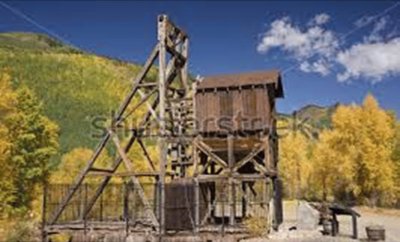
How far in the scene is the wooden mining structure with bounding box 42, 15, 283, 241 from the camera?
87.4 feet

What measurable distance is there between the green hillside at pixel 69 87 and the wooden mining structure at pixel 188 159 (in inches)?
2951

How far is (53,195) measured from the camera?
31.7m

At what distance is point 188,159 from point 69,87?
118649 mm

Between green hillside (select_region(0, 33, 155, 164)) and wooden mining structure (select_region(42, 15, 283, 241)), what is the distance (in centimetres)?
7494

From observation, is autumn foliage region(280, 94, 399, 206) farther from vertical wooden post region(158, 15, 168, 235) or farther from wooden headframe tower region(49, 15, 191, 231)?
vertical wooden post region(158, 15, 168, 235)

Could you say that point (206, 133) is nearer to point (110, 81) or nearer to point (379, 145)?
point (379, 145)

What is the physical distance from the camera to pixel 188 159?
30.4 metres

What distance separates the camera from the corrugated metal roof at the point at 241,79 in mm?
28219

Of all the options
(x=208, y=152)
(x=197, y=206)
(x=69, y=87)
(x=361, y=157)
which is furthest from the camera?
(x=69, y=87)

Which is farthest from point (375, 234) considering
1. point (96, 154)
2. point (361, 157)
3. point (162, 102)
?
point (361, 157)

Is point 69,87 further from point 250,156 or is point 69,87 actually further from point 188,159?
point 250,156

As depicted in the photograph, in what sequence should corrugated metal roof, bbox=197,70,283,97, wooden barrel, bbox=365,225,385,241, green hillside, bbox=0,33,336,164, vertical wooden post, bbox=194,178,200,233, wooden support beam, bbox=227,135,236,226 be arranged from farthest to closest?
green hillside, bbox=0,33,336,164 < corrugated metal roof, bbox=197,70,283,97 < wooden support beam, bbox=227,135,236,226 < vertical wooden post, bbox=194,178,200,233 < wooden barrel, bbox=365,225,385,241

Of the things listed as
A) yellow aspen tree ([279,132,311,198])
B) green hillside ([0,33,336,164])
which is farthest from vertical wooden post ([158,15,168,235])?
green hillside ([0,33,336,164])

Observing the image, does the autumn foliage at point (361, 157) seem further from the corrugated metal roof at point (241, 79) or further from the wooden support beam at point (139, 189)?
the wooden support beam at point (139, 189)
